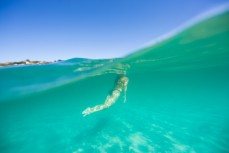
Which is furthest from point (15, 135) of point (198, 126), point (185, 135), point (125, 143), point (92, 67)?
point (198, 126)

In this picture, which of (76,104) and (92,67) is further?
(76,104)

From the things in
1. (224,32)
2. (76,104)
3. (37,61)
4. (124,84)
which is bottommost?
(76,104)

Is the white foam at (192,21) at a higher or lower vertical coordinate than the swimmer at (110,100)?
higher

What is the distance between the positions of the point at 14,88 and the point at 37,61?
12.4 ft

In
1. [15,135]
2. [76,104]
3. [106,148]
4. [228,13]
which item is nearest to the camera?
[228,13]

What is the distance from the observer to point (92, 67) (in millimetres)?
16391

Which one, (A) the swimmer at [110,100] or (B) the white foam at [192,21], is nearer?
(B) the white foam at [192,21]

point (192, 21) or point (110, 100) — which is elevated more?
point (192, 21)

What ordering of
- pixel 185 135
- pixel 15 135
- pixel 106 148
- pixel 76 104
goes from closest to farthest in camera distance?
1. pixel 106 148
2. pixel 185 135
3. pixel 15 135
4. pixel 76 104

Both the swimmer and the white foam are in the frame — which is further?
the swimmer

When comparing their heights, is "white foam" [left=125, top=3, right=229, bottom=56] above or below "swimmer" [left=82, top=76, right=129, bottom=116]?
above

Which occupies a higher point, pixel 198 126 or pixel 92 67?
Answer: pixel 92 67

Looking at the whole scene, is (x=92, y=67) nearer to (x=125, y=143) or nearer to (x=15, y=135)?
(x=125, y=143)

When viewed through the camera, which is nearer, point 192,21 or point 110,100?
point 192,21
